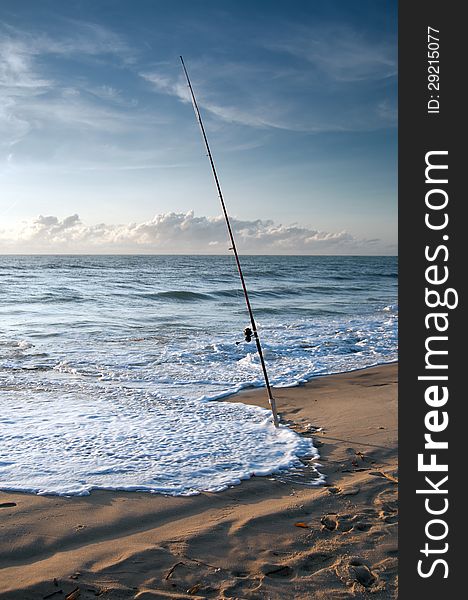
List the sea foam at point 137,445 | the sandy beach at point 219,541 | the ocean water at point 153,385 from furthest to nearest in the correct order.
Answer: the ocean water at point 153,385 < the sea foam at point 137,445 < the sandy beach at point 219,541

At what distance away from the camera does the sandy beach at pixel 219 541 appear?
2543 millimetres

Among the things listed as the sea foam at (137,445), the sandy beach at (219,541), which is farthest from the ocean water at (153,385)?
the sandy beach at (219,541)

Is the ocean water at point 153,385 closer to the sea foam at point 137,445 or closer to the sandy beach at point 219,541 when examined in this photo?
the sea foam at point 137,445

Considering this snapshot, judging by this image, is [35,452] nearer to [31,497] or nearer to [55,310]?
[31,497]

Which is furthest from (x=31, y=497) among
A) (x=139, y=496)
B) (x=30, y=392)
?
(x=30, y=392)

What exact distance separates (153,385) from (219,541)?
4.26 metres

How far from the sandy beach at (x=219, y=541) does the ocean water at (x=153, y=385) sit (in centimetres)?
28

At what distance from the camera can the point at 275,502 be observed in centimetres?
357

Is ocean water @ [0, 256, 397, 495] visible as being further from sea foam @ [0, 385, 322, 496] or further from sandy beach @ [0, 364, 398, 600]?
sandy beach @ [0, 364, 398, 600]

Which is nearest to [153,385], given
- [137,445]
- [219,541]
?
[137,445]

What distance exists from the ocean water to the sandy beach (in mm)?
285

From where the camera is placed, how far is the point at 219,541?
3.01 m

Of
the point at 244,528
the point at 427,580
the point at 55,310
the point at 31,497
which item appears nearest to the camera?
the point at 427,580

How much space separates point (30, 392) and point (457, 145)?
237 inches
